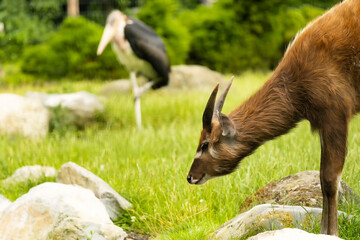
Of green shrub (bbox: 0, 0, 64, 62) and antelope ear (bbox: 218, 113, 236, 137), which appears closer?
antelope ear (bbox: 218, 113, 236, 137)

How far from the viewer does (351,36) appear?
3475 mm

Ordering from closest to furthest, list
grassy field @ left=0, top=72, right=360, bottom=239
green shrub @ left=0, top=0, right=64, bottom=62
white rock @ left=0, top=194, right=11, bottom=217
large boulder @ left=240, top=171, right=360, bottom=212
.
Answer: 1. large boulder @ left=240, top=171, right=360, bottom=212
2. grassy field @ left=0, top=72, right=360, bottom=239
3. white rock @ left=0, top=194, right=11, bottom=217
4. green shrub @ left=0, top=0, right=64, bottom=62

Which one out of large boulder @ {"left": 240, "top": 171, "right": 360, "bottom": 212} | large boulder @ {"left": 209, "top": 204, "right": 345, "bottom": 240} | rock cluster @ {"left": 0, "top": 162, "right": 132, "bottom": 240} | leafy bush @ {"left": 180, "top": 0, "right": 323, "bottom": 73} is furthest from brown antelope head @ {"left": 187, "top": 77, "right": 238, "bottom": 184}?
leafy bush @ {"left": 180, "top": 0, "right": 323, "bottom": 73}

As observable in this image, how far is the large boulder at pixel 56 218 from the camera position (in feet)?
12.4

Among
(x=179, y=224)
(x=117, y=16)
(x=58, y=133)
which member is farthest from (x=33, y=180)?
(x=117, y=16)

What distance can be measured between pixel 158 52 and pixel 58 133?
1873 mm

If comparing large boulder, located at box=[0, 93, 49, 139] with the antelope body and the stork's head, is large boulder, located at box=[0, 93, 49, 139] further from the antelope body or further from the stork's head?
the antelope body

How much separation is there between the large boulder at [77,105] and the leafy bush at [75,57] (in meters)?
3.83

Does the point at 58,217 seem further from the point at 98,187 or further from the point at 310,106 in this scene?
the point at 310,106

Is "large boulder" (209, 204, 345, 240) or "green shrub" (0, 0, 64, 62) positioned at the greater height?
"large boulder" (209, 204, 345, 240)

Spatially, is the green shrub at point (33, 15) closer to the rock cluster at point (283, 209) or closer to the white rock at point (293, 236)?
the rock cluster at point (283, 209)

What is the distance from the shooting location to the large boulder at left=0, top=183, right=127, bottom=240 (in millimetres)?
3790

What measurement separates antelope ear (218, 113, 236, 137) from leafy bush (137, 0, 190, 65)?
8806 millimetres

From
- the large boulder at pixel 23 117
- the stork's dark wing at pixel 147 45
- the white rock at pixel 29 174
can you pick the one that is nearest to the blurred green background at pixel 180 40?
the large boulder at pixel 23 117
